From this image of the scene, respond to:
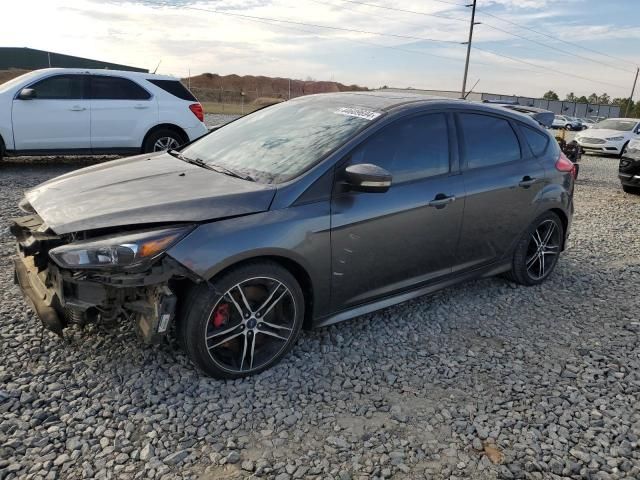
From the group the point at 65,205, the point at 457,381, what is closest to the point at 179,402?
the point at 65,205

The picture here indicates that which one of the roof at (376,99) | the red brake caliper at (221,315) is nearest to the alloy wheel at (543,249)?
the roof at (376,99)

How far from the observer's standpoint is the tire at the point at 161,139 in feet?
30.0

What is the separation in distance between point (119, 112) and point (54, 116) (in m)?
1.04

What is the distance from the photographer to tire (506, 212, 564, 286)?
14.9 feet

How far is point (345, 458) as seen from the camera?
246cm

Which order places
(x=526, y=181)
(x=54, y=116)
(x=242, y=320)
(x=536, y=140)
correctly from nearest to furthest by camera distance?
(x=242, y=320)
(x=526, y=181)
(x=536, y=140)
(x=54, y=116)

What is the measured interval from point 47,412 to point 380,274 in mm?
2127

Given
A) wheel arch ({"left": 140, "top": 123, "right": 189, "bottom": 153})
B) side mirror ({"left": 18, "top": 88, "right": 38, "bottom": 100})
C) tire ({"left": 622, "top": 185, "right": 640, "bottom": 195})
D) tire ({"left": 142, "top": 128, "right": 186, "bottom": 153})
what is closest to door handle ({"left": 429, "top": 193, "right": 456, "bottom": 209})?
tire ({"left": 142, "top": 128, "right": 186, "bottom": 153})

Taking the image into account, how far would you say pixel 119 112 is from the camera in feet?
29.1

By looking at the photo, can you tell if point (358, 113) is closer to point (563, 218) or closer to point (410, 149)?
point (410, 149)

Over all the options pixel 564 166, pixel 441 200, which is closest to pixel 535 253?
pixel 564 166

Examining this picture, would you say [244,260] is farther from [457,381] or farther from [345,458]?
[457,381]

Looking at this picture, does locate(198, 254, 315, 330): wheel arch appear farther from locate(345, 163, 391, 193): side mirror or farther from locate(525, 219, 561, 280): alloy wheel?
locate(525, 219, 561, 280): alloy wheel

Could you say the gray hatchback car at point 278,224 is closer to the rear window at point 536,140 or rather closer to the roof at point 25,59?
the rear window at point 536,140
